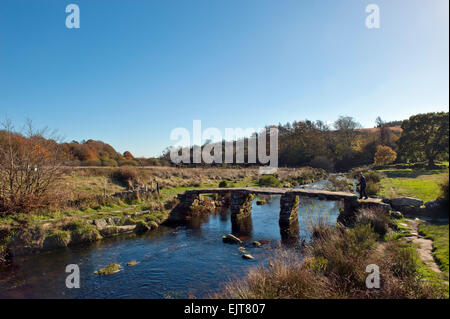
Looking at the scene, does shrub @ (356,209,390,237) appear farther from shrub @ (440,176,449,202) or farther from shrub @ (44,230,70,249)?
shrub @ (44,230,70,249)

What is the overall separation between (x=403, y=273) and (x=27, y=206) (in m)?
17.9

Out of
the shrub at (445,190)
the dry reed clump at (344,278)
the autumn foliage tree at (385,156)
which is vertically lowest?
the dry reed clump at (344,278)

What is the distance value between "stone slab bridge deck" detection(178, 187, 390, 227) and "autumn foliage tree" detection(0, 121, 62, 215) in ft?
32.3

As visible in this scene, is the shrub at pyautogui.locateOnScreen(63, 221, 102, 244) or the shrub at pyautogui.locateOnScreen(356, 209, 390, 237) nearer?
the shrub at pyautogui.locateOnScreen(356, 209, 390, 237)

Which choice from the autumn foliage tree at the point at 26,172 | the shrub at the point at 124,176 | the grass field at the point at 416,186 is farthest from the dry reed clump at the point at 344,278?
the shrub at the point at 124,176

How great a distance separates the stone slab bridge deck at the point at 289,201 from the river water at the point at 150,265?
4.67 ft

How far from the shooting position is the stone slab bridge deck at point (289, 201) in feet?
48.2

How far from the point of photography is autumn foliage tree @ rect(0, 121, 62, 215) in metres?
14.4

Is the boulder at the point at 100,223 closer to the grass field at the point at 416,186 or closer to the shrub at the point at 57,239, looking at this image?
the shrub at the point at 57,239

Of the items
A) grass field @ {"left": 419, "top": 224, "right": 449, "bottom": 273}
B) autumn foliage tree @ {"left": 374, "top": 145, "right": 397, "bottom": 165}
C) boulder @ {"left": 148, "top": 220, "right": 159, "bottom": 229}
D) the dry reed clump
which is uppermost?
autumn foliage tree @ {"left": 374, "top": 145, "right": 397, "bottom": 165}

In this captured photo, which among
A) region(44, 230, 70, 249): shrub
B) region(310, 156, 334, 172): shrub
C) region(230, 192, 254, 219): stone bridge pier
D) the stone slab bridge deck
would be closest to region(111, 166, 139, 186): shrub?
the stone slab bridge deck

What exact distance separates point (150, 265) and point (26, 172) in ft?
33.9

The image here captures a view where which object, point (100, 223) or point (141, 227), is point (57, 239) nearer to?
point (100, 223)

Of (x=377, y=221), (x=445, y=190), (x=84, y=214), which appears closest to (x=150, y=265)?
(x=84, y=214)
